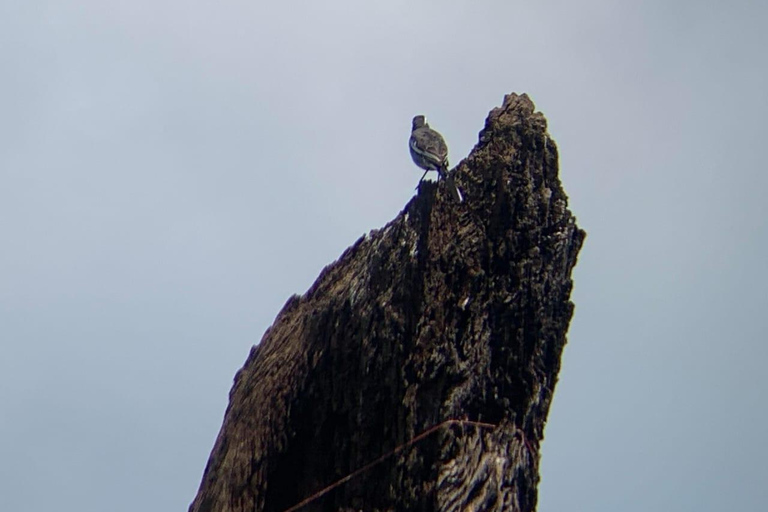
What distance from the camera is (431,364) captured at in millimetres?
7031

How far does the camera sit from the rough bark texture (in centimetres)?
695

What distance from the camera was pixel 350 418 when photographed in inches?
285

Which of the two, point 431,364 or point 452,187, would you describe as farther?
point 452,187

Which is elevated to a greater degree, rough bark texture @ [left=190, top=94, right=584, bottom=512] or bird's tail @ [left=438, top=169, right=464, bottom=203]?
bird's tail @ [left=438, top=169, right=464, bottom=203]

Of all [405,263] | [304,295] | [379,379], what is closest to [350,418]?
[379,379]

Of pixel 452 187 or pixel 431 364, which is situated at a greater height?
Result: pixel 452 187

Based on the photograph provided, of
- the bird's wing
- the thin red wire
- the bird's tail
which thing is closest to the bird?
the bird's wing

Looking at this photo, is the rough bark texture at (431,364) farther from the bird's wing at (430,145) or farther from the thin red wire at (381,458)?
the bird's wing at (430,145)

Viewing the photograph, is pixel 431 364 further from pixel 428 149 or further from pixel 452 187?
pixel 428 149

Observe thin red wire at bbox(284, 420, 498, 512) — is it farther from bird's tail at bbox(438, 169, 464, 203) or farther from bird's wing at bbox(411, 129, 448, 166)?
bird's wing at bbox(411, 129, 448, 166)

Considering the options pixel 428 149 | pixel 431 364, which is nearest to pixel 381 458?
pixel 431 364

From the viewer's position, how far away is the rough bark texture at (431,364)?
→ 22.8 feet

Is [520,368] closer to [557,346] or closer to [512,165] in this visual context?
[557,346]

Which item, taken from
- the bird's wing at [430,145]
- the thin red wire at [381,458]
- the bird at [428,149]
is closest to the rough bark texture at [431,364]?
the thin red wire at [381,458]
